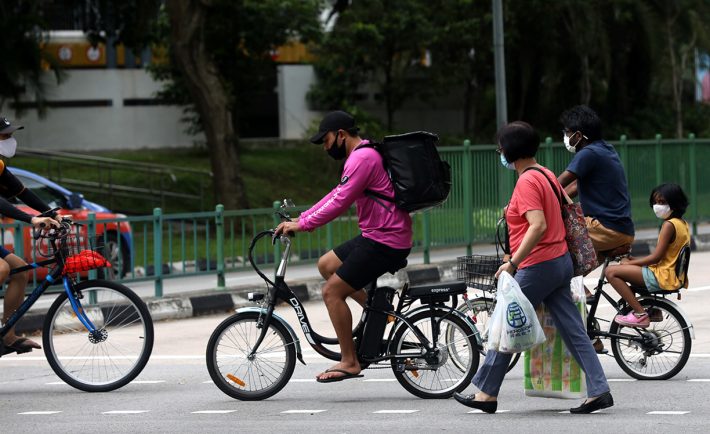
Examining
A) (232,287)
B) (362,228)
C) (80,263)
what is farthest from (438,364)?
(232,287)

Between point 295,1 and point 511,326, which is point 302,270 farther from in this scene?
point 295,1

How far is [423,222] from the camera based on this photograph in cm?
1686

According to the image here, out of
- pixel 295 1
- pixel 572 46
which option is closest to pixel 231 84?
pixel 295 1

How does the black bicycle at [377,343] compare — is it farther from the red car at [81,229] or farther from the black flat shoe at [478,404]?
the red car at [81,229]

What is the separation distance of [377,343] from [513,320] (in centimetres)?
114

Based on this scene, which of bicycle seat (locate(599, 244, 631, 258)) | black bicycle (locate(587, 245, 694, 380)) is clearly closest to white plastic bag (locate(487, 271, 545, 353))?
black bicycle (locate(587, 245, 694, 380))

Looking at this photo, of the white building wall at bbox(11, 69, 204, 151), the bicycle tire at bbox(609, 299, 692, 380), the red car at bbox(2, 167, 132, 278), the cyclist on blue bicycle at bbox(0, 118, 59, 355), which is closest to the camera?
the bicycle tire at bbox(609, 299, 692, 380)

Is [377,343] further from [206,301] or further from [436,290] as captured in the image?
[206,301]

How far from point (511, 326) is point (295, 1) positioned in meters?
26.3

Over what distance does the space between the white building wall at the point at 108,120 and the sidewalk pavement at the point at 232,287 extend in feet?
69.3

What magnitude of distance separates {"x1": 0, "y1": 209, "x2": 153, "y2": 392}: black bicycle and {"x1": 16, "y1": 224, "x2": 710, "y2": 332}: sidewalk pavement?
11.9 ft

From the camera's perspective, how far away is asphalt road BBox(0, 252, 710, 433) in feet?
24.4

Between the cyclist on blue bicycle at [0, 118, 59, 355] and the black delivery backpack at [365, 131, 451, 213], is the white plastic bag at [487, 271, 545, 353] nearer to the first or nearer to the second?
the black delivery backpack at [365, 131, 451, 213]

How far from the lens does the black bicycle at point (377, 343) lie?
8133 millimetres
